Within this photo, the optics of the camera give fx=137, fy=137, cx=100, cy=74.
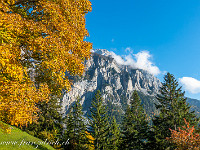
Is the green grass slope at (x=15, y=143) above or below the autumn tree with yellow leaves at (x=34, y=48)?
below

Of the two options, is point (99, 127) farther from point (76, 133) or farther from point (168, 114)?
point (168, 114)

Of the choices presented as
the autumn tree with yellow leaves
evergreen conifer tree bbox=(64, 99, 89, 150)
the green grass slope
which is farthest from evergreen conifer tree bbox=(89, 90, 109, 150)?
the autumn tree with yellow leaves

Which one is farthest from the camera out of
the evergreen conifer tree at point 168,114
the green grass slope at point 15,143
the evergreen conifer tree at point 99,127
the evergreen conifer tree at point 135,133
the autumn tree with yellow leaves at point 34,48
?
the evergreen conifer tree at point 135,133

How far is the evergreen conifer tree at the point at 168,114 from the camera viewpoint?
26820mm

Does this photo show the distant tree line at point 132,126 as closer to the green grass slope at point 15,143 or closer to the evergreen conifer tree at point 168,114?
the evergreen conifer tree at point 168,114

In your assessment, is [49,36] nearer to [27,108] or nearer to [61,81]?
[61,81]

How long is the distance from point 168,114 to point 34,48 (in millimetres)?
29225

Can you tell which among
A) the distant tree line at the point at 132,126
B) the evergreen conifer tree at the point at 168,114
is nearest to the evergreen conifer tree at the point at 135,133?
the distant tree line at the point at 132,126

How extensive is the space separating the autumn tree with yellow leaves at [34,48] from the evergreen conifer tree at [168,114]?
27113mm

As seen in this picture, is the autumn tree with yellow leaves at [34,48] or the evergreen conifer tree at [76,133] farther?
the evergreen conifer tree at [76,133]

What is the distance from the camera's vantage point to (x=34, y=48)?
4789 millimetres

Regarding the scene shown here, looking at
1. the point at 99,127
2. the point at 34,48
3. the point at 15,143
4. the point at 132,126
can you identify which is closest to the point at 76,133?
the point at 99,127

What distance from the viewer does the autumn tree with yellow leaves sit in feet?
14.7

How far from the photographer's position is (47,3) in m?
5.09
